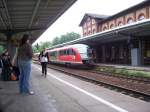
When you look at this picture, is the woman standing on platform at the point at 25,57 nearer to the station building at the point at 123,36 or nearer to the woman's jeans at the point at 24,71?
the woman's jeans at the point at 24,71

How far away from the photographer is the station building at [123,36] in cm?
2680

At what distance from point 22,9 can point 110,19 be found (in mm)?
36956

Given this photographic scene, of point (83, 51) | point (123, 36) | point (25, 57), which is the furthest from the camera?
point (83, 51)

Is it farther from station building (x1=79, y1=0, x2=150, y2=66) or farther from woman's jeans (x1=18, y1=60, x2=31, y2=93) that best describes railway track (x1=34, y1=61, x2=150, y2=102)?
station building (x1=79, y1=0, x2=150, y2=66)

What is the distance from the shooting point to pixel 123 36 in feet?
98.2

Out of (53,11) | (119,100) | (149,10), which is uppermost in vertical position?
(149,10)

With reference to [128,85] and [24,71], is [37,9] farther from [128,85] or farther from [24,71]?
[24,71]

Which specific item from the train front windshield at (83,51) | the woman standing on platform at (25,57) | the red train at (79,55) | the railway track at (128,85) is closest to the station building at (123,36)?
the train front windshield at (83,51)

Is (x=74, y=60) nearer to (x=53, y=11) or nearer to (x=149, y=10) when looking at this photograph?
(x=53, y=11)

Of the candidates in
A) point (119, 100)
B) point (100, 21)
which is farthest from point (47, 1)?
point (100, 21)

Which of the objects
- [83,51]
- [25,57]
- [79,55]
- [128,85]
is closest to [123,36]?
[83,51]

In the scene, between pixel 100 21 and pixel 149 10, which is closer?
pixel 149 10

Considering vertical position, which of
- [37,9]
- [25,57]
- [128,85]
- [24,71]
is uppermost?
[37,9]

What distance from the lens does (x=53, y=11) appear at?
19578 millimetres
